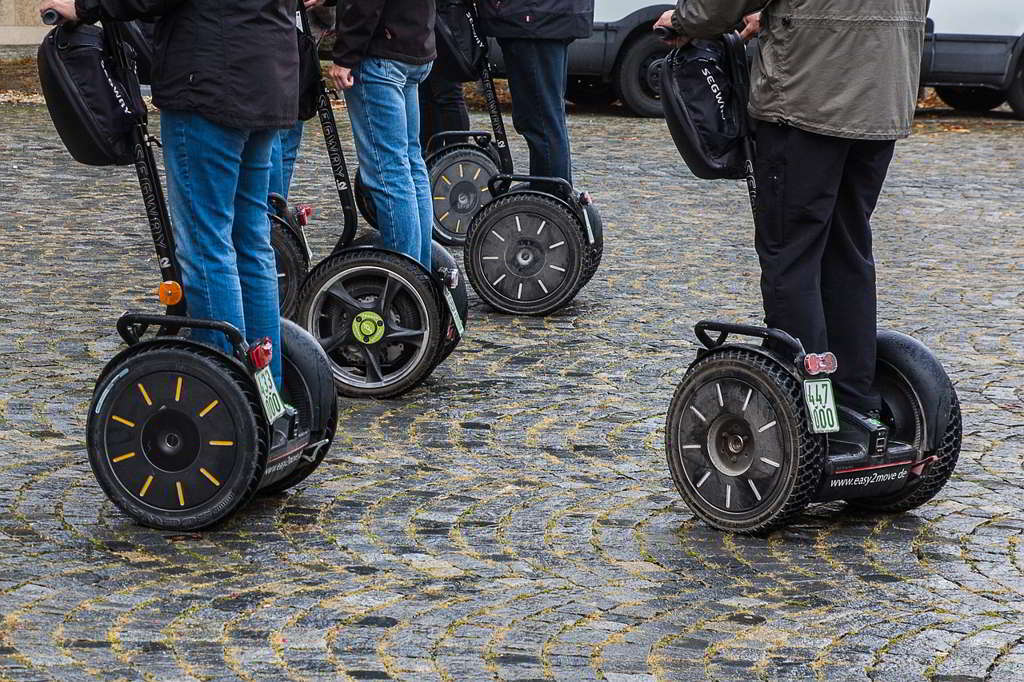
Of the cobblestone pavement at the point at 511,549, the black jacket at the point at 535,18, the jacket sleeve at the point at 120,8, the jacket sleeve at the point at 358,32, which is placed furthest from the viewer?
the black jacket at the point at 535,18

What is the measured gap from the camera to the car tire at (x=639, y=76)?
56.4 ft

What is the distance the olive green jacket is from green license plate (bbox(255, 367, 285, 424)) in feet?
5.01

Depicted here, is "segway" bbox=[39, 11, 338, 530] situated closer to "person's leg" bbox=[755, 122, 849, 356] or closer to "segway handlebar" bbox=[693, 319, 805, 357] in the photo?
"segway handlebar" bbox=[693, 319, 805, 357]

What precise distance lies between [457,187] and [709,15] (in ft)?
16.0

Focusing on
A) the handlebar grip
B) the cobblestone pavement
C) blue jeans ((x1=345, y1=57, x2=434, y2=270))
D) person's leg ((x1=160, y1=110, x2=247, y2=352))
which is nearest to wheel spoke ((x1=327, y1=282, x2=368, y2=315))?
blue jeans ((x1=345, y1=57, x2=434, y2=270))

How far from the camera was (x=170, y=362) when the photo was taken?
15.0ft

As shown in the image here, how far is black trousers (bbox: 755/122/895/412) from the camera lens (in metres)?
4.67

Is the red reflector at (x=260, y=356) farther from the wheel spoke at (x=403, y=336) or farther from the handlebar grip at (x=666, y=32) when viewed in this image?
the wheel spoke at (x=403, y=336)

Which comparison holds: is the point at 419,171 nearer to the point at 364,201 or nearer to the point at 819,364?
the point at 364,201

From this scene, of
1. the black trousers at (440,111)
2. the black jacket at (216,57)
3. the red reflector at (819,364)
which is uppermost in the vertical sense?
the black jacket at (216,57)


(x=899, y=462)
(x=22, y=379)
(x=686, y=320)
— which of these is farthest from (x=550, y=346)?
(x=899, y=462)

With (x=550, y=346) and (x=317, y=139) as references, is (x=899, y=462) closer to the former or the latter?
(x=550, y=346)

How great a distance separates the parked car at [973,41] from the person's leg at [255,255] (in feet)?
43.7

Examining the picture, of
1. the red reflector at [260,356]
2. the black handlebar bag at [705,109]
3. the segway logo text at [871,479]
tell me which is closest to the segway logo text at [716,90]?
the black handlebar bag at [705,109]
